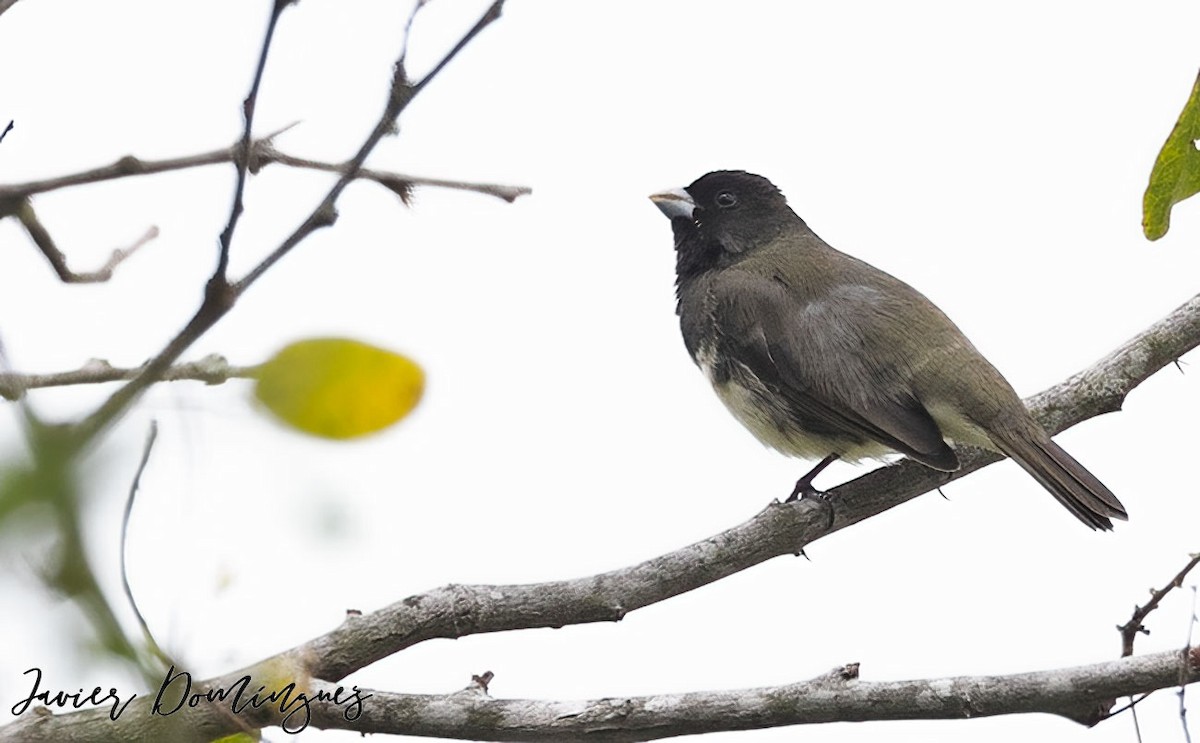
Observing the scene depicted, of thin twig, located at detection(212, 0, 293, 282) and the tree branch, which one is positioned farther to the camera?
the tree branch

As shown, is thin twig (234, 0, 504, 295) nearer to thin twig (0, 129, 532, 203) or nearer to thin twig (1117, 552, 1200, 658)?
thin twig (0, 129, 532, 203)

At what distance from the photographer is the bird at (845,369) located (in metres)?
4.96

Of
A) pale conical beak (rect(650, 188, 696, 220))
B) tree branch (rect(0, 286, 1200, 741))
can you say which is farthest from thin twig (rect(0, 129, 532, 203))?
pale conical beak (rect(650, 188, 696, 220))

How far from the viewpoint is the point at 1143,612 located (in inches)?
132

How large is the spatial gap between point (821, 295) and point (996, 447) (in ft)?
3.39

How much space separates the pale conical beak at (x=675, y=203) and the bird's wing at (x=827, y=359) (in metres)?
0.82

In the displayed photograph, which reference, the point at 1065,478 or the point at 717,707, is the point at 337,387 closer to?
the point at 717,707

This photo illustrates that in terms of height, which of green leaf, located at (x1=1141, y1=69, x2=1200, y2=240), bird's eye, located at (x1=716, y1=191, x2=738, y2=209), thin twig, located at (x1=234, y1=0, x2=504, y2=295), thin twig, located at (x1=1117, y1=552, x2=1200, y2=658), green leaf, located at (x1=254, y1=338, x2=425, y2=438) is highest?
bird's eye, located at (x1=716, y1=191, x2=738, y2=209)

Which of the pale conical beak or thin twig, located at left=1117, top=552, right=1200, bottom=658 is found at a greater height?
the pale conical beak

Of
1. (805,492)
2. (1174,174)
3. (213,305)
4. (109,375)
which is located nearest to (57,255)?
(109,375)

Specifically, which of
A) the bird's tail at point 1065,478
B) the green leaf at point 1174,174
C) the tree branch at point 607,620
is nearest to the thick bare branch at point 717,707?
the tree branch at point 607,620

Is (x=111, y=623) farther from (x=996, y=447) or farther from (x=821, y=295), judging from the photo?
(x=821, y=295)

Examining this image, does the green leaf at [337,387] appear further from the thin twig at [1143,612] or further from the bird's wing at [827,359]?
the bird's wing at [827,359]

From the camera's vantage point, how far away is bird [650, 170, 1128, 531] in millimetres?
4961
